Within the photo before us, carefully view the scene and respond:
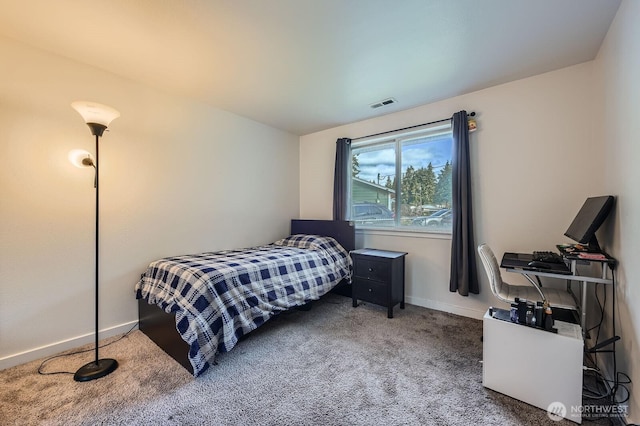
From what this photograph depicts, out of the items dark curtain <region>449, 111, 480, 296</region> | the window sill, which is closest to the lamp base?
the window sill

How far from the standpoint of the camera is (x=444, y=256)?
304 cm

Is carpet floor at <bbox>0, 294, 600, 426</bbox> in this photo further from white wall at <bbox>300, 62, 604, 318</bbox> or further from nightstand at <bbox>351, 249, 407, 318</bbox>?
white wall at <bbox>300, 62, 604, 318</bbox>

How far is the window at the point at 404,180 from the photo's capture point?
312 centimetres

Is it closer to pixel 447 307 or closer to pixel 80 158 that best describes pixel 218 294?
pixel 80 158

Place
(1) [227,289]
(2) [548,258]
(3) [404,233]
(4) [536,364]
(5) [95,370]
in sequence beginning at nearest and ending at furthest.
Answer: (4) [536,364]
(5) [95,370]
(2) [548,258]
(1) [227,289]
(3) [404,233]

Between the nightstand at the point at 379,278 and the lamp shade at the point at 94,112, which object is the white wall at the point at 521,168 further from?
the lamp shade at the point at 94,112

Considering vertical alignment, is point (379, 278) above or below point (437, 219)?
below

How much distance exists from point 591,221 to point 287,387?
7.68 ft

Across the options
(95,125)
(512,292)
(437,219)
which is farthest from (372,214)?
(95,125)

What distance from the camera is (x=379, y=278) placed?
296 cm

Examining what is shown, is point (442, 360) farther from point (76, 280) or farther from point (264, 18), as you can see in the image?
point (76, 280)

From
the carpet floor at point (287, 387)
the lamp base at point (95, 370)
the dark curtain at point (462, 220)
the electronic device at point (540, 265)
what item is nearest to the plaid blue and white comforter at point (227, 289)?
the carpet floor at point (287, 387)

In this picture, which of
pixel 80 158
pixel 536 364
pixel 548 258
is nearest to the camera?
pixel 536 364

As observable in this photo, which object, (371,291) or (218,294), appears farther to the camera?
(371,291)
